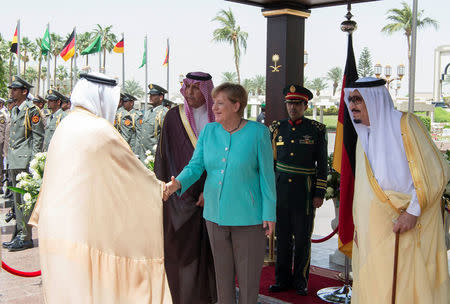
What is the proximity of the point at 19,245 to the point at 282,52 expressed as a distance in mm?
4635

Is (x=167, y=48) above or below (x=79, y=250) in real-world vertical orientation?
above

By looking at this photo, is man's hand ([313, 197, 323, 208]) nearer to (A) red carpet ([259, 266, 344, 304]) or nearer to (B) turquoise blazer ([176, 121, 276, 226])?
(A) red carpet ([259, 266, 344, 304])

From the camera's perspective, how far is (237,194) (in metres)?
4.00

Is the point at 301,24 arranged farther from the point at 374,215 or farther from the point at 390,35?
the point at 390,35

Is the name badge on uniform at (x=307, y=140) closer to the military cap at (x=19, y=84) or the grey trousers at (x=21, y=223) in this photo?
the grey trousers at (x=21, y=223)

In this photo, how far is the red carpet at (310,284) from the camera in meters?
5.28

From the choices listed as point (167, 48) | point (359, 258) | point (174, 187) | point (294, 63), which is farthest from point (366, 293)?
point (167, 48)

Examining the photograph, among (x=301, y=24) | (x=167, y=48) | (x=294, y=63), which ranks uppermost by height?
(x=167, y=48)

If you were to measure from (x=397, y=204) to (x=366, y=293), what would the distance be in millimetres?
672

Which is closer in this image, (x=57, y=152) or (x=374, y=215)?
(x=57, y=152)

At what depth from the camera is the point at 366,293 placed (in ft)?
12.6

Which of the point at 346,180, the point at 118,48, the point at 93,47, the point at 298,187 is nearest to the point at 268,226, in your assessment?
the point at 346,180

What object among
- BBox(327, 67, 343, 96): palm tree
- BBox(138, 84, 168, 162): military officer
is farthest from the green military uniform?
BBox(327, 67, 343, 96): palm tree

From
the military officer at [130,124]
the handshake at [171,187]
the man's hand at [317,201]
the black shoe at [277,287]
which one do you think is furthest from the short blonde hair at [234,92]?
the military officer at [130,124]
